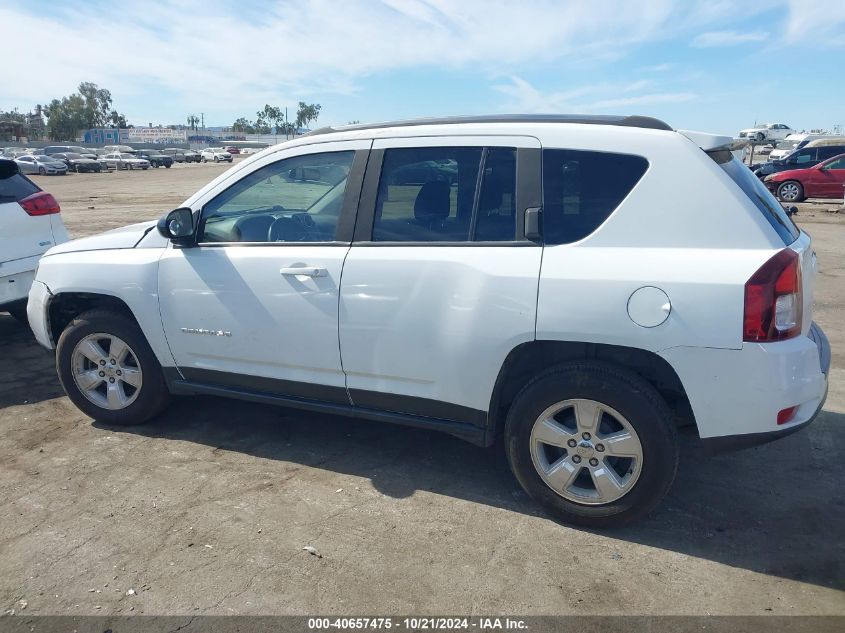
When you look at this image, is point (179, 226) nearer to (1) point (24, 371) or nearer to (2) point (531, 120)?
(2) point (531, 120)

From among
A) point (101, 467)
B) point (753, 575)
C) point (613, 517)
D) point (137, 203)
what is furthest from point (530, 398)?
point (137, 203)

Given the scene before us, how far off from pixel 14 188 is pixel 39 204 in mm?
240

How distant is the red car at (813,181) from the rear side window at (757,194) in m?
19.1

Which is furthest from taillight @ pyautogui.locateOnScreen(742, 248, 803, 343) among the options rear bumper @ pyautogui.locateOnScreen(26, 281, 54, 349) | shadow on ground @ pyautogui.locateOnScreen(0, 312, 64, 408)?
shadow on ground @ pyautogui.locateOnScreen(0, 312, 64, 408)

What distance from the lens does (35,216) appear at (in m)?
6.42

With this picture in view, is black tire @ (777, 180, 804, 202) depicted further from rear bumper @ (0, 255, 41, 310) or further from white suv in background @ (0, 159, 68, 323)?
rear bumper @ (0, 255, 41, 310)

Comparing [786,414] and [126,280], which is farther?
[126,280]

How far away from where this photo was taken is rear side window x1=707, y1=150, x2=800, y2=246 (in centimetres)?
325

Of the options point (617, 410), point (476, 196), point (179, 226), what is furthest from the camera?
point (179, 226)

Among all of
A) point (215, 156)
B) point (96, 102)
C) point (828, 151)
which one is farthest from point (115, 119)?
point (828, 151)

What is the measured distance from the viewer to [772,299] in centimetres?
297

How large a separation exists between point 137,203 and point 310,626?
2318 cm

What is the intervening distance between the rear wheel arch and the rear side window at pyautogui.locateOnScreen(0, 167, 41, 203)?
16.8 ft

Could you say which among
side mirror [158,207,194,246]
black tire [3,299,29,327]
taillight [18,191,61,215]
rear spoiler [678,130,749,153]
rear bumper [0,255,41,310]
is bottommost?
black tire [3,299,29,327]
